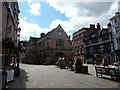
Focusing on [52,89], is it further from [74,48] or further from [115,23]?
[74,48]

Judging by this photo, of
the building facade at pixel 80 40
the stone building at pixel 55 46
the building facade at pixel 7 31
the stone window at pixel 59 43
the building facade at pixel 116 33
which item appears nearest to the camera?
the building facade at pixel 7 31

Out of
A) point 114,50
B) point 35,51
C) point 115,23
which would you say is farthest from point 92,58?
point 35,51

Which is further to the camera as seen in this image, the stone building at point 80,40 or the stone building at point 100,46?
the stone building at point 80,40

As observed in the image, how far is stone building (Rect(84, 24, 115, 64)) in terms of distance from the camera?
3625cm

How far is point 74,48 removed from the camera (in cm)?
5625

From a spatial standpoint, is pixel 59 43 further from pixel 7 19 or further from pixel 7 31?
pixel 7 31

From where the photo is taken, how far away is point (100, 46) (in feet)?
133

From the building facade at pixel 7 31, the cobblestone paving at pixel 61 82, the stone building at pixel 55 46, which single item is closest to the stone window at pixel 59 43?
the stone building at pixel 55 46

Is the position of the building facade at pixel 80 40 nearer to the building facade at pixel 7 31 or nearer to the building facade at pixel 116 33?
the building facade at pixel 116 33

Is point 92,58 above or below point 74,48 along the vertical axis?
below

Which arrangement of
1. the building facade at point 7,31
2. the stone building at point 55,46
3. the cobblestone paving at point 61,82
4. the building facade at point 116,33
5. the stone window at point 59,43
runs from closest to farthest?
the cobblestone paving at point 61,82
the building facade at point 7,31
the building facade at point 116,33
the stone building at point 55,46
the stone window at point 59,43

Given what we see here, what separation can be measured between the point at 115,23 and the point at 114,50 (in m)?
7.56

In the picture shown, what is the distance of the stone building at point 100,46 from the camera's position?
1427 inches

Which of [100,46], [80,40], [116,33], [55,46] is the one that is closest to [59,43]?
[55,46]
